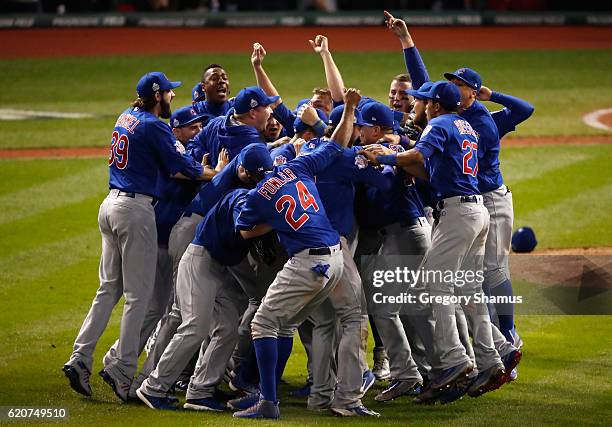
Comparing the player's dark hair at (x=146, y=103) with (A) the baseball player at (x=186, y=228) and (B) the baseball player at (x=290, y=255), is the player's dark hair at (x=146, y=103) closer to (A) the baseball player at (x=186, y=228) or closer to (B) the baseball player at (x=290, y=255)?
(A) the baseball player at (x=186, y=228)

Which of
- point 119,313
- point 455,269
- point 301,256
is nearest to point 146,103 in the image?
point 301,256

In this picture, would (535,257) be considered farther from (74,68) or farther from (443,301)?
(74,68)

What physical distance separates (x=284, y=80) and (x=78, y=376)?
1396 cm

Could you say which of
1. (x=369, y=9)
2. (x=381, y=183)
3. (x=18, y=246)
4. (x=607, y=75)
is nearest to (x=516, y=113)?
(x=381, y=183)

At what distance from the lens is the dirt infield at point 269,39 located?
23672mm

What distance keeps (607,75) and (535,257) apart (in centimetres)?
1117

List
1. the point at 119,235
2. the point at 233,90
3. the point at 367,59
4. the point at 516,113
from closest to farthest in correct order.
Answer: the point at 119,235
the point at 516,113
the point at 233,90
the point at 367,59

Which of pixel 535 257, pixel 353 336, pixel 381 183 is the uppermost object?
pixel 381 183

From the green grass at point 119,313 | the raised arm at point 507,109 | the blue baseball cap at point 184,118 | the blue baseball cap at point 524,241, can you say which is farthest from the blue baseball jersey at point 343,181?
the blue baseball cap at point 524,241

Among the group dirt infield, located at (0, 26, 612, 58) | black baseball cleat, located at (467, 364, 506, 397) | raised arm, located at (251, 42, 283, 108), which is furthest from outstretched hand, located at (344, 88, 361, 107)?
dirt infield, located at (0, 26, 612, 58)

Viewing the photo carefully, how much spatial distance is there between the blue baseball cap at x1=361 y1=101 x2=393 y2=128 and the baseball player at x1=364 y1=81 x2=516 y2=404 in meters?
0.26

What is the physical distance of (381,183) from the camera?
23.4 feet

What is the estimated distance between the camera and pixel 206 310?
6.95m
